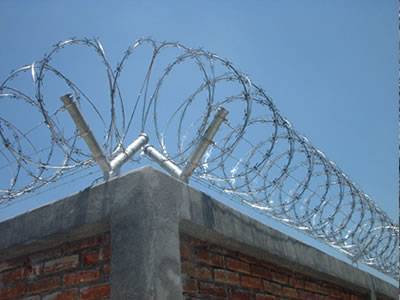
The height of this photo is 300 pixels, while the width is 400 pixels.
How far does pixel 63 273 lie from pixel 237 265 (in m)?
1.17

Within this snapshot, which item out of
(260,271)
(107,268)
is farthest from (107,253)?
(260,271)

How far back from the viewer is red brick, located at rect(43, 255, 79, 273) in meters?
3.08

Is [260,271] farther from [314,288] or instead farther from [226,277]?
[314,288]

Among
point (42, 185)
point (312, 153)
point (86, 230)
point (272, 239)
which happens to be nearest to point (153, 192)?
point (86, 230)

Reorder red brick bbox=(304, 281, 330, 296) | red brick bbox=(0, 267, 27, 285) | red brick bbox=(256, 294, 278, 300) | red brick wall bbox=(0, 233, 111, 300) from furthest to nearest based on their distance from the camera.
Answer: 1. red brick bbox=(304, 281, 330, 296)
2. red brick bbox=(256, 294, 278, 300)
3. red brick bbox=(0, 267, 27, 285)
4. red brick wall bbox=(0, 233, 111, 300)

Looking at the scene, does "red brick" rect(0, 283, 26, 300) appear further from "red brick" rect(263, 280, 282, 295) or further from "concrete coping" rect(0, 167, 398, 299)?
"red brick" rect(263, 280, 282, 295)

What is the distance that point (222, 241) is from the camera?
135 inches

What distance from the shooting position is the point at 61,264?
10.3 ft

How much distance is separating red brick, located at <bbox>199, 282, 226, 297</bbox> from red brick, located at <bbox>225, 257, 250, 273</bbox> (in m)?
0.22

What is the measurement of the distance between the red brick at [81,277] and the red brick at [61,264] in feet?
0.19

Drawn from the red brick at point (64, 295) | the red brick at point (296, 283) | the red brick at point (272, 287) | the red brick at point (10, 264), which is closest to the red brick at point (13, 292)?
the red brick at point (10, 264)

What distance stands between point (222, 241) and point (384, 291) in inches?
137

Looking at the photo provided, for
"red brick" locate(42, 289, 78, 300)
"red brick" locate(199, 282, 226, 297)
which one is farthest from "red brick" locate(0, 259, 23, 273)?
"red brick" locate(199, 282, 226, 297)

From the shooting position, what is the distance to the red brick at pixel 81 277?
2924 mm
